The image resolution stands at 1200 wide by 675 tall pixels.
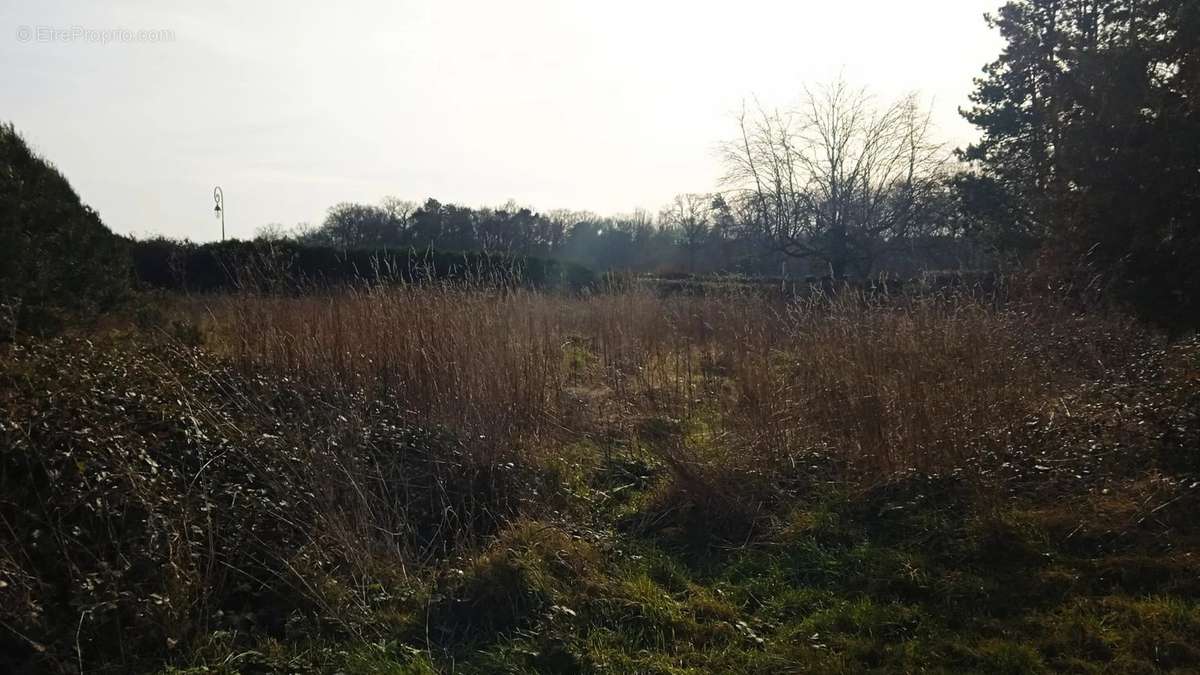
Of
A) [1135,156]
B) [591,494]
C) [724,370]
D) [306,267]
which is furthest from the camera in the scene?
[306,267]

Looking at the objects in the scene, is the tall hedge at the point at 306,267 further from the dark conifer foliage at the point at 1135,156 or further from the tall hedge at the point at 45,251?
the dark conifer foliage at the point at 1135,156

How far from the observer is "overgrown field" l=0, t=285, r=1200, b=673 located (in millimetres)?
3209

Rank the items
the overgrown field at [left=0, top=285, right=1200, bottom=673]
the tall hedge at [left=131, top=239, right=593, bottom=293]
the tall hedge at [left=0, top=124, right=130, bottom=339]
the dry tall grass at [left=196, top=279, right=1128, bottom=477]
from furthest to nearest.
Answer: the tall hedge at [left=131, top=239, right=593, bottom=293]
the tall hedge at [left=0, top=124, right=130, bottom=339]
the dry tall grass at [left=196, top=279, right=1128, bottom=477]
the overgrown field at [left=0, top=285, right=1200, bottom=673]

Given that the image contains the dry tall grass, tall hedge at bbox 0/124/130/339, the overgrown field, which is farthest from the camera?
tall hedge at bbox 0/124/130/339

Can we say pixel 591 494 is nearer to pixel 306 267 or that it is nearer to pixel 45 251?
pixel 45 251

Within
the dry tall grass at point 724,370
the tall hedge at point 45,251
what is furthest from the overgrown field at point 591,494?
the tall hedge at point 45,251

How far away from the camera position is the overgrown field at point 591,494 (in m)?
3.21

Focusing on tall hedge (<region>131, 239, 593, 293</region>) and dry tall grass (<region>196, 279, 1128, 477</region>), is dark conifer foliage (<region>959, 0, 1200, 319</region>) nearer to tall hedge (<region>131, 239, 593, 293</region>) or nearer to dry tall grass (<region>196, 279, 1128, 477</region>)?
dry tall grass (<region>196, 279, 1128, 477</region>)

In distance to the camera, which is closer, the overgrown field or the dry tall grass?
the overgrown field

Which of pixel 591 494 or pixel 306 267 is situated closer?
→ pixel 591 494

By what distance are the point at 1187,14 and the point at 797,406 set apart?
4129 mm

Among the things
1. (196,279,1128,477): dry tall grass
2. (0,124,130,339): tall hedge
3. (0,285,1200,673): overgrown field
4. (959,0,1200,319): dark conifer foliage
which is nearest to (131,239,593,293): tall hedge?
(196,279,1128,477): dry tall grass

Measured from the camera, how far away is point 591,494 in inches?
199

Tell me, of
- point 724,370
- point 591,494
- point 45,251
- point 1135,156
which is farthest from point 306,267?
point 1135,156
